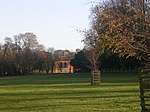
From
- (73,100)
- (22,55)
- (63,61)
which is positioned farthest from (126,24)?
(63,61)

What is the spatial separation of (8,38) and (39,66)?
14209mm

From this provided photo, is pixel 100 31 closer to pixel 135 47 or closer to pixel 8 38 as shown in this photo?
pixel 135 47

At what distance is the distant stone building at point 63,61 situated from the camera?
514 feet

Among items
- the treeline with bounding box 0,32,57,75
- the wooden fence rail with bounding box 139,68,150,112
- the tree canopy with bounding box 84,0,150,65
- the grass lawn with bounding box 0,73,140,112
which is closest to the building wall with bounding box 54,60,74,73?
the treeline with bounding box 0,32,57,75

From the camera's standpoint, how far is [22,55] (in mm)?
124250

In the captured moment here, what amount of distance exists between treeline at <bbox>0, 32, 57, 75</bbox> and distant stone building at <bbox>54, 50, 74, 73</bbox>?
18596 mm

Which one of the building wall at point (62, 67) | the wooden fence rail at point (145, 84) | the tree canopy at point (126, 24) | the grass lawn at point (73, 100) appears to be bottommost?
the grass lawn at point (73, 100)

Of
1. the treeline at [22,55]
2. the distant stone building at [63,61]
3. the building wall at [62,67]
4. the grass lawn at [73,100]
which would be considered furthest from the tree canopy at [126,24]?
the distant stone building at [63,61]

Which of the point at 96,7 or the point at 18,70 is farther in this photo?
the point at 18,70

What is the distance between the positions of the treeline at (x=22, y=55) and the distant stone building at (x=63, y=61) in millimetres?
18596

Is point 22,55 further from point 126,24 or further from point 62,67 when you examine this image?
point 126,24

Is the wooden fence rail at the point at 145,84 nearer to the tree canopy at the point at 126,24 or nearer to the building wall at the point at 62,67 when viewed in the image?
the tree canopy at the point at 126,24

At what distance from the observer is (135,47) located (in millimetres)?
8477

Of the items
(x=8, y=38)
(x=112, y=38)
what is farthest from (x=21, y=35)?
(x=112, y=38)
